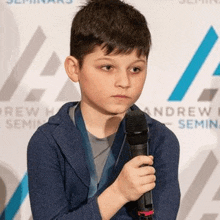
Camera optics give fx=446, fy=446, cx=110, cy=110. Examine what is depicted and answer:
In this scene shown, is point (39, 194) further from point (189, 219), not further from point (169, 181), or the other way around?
point (189, 219)

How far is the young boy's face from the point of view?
3.44 feet

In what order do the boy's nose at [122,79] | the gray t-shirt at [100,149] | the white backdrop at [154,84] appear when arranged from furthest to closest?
the white backdrop at [154,84] < the gray t-shirt at [100,149] < the boy's nose at [122,79]

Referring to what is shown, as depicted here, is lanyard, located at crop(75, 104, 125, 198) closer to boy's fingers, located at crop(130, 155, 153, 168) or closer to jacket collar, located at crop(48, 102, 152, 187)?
jacket collar, located at crop(48, 102, 152, 187)

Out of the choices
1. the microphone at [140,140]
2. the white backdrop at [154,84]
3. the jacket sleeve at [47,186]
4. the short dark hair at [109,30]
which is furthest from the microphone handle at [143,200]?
the white backdrop at [154,84]

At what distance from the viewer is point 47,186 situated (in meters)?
1.09

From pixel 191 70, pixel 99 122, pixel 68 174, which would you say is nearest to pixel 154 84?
pixel 191 70

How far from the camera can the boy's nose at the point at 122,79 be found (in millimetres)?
1033

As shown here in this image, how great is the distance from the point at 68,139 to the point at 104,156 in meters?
0.11

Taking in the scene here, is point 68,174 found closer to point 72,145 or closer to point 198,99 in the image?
point 72,145

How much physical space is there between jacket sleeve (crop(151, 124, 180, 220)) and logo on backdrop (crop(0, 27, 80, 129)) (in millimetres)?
795

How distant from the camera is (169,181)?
3.75 feet

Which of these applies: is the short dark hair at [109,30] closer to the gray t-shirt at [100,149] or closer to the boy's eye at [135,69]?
the boy's eye at [135,69]

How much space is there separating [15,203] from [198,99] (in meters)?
0.90

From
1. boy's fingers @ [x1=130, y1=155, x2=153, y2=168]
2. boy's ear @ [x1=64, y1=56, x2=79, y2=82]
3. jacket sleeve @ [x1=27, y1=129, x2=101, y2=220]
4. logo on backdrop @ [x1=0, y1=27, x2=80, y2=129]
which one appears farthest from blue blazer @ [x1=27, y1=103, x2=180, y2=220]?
logo on backdrop @ [x1=0, y1=27, x2=80, y2=129]
